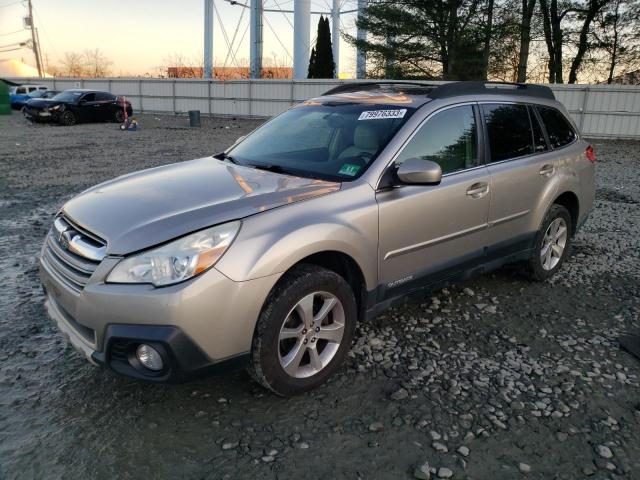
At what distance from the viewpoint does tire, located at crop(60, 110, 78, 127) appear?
2179 centimetres

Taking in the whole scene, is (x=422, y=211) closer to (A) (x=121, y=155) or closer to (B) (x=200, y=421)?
(B) (x=200, y=421)

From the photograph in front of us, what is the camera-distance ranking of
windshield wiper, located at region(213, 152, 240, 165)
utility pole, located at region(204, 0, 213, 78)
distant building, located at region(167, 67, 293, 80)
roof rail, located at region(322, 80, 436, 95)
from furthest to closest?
distant building, located at region(167, 67, 293, 80), utility pole, located at region(204, 0, 213, 78), roof rail, located at region(322, 80, 436, 95), windshield wiper, located at region(213, 152, 240, 165)

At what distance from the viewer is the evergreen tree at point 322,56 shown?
3554 cm

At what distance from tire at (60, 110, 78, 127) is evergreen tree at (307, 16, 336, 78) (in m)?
17.4

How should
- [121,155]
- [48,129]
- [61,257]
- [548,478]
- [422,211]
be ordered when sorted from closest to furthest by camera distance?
[548,478]
[61,257]
[422,211]
[121,155]
[48,129]

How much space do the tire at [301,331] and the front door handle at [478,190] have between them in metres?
1.31

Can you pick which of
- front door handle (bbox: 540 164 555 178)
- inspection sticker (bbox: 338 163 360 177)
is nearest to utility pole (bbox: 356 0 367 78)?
front door handle (bbox: 540 164 555 178)

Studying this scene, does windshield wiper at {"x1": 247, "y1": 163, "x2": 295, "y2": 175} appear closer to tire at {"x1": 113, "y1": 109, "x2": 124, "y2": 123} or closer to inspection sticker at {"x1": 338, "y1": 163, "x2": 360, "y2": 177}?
inspection sticker at {"x1": 338, "y1": 163, "x2": 360, "y2": 177}

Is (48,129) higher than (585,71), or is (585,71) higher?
(585,71)

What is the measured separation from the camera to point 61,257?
296cm

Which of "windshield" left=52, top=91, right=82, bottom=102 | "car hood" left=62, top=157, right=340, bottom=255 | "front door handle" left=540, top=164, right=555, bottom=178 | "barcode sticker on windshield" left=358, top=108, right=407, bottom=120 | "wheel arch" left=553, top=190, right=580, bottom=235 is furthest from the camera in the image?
"windshield" left=52, top=91, right=82, bottom=102

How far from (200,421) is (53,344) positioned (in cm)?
143

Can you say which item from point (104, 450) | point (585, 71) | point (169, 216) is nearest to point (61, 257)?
point (169, 216)

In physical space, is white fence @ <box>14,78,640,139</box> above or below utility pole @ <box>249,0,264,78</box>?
below
